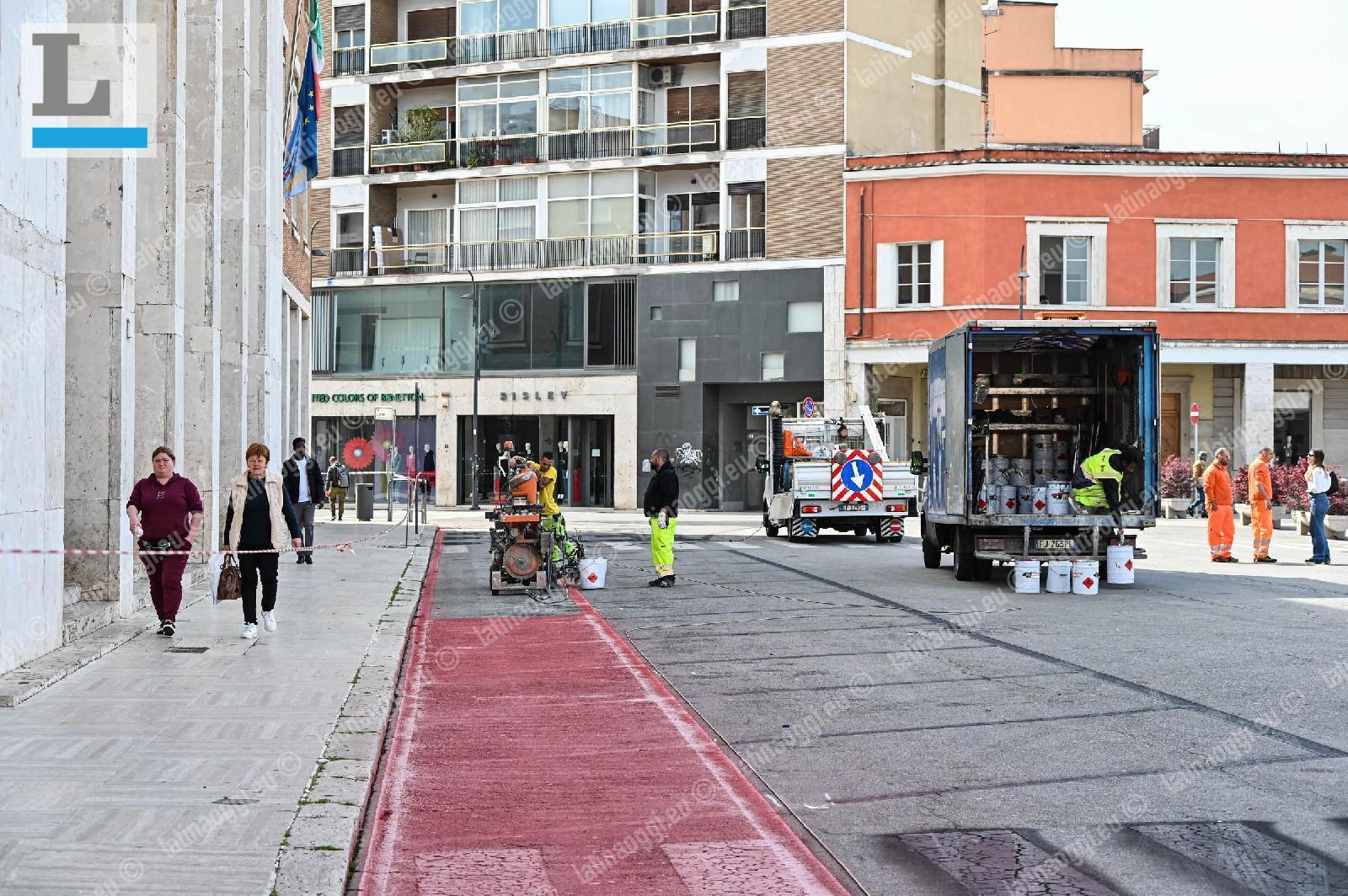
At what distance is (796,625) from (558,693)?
4673mm

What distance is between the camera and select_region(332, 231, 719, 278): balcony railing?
4888 centimetres

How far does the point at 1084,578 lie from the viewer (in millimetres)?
18984

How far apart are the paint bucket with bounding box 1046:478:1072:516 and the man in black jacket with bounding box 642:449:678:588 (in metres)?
5.02

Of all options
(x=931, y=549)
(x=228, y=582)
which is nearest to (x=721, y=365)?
(x=931, y=549)

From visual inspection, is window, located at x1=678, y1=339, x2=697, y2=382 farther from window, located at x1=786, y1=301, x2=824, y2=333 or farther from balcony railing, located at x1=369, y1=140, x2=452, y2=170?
balcony railing, located at x1=369, y1=140, x2=452, y2=170

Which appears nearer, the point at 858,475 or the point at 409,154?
the point at 858,475

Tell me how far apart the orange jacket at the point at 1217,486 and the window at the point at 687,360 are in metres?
24.8

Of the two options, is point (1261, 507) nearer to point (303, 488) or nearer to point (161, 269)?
point (303, 488)

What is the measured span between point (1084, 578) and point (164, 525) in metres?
10.7

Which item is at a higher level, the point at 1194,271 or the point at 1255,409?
the point at 1194,271

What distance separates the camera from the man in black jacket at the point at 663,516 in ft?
65.2

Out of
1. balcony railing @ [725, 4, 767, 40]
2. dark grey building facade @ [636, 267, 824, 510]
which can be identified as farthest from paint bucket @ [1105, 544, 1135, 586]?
balcony railing @ [725, 4, 767, 40]

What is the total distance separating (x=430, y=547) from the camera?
28.5 meters

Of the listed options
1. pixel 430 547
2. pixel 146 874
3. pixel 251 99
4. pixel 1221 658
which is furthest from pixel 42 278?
pixel 430 547
